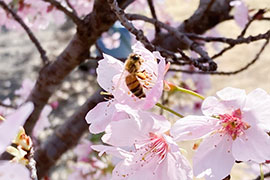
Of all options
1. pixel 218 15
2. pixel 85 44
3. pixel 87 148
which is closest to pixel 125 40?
pixel 87 148

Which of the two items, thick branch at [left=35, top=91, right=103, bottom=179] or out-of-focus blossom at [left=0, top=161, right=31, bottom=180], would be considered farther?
thick branch at [left=35, top=91, right=103, bottom=179]

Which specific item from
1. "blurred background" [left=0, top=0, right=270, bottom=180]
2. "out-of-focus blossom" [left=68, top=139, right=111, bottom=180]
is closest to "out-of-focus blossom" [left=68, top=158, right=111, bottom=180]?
"out-of-focus blossom" [left=68, top=139, right=111, bottom=180]

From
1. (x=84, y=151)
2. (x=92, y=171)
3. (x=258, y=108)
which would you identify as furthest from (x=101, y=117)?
(x=84, y=151)

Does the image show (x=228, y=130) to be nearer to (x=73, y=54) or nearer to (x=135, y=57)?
(x=135, y=57)

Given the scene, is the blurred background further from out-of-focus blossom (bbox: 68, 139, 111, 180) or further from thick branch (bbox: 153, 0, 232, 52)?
thick branch (bbox: 153, 0, 232, 52)

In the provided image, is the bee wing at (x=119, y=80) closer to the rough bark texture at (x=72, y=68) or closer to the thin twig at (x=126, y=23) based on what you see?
the thin twig at (x=126, y=23)

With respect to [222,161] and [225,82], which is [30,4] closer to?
[222,161]

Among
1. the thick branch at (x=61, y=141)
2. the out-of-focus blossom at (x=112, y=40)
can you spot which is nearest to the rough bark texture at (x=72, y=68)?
the thick branch at (x=61, y=141)
